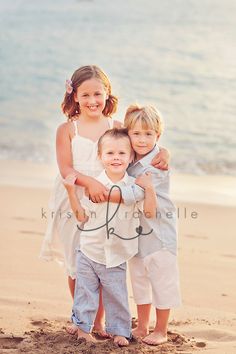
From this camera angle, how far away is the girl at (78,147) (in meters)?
4.17

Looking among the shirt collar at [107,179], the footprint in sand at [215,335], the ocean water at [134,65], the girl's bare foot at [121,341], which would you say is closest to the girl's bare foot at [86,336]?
the girl's bare foot at [121,341]

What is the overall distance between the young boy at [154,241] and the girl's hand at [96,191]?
0.17 metres

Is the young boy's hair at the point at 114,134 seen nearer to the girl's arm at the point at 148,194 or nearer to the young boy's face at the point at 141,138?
the young boy's face at the point at 141,138

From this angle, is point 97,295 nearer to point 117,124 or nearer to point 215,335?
point 215,335

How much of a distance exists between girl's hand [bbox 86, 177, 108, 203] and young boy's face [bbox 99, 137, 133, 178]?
86 mm

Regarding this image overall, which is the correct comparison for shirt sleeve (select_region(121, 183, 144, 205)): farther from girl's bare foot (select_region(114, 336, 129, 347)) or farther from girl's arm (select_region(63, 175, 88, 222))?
girl's bare foot (select_region(114, 336, 129, 347))

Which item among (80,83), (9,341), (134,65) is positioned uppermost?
(134,65)

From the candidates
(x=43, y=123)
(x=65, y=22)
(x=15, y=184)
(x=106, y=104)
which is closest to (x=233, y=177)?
(x=15, y=184)

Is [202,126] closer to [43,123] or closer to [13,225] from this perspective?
[43,123]

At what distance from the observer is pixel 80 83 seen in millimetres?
4234

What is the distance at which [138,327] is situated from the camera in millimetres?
4277

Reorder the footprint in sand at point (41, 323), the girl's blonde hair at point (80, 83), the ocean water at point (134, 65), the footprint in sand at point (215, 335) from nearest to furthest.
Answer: the girl's blonde hair at point (80, 83), the footprint in sand at point (215, 335), the footprint in sand at point (41, 323), the ocean water at point (134, 65)

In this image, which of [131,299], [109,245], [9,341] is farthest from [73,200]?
[131,299]

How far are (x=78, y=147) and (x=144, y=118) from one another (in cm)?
41
